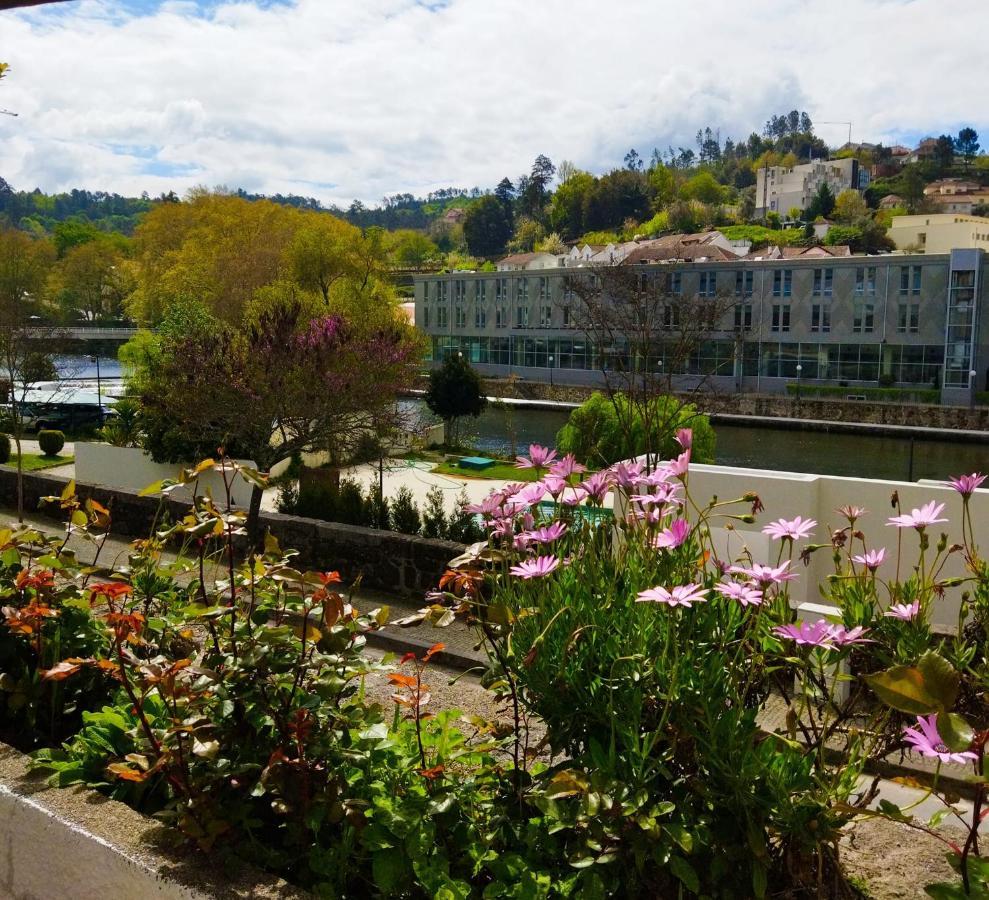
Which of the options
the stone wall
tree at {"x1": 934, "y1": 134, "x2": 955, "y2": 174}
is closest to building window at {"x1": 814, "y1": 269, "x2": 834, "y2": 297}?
the stone wall

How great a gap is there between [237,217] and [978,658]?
156 ft

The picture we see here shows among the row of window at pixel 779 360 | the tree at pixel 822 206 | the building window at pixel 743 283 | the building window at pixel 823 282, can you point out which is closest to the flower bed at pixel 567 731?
the row of window at pixel 779 360

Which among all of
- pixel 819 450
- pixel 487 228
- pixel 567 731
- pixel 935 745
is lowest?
pixel 819 450

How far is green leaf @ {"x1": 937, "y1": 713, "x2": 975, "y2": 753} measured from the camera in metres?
1.52

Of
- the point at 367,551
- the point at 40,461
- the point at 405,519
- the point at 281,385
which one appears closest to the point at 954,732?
the point at 367,551

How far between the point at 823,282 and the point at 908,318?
4.03 metres

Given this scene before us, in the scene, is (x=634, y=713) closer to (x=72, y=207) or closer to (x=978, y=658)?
(x=978, y=658)

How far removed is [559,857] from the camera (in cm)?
208

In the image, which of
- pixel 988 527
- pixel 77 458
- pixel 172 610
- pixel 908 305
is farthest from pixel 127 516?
pixel 908 305

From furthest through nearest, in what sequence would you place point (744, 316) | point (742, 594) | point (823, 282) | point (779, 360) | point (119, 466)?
point (744, 316)
point (779, 360)
point (823, 282)
point (119, 466)
point (742, 594)

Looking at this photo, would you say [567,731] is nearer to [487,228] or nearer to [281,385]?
[281,385]

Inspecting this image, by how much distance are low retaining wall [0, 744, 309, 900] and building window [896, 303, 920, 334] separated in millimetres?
43124

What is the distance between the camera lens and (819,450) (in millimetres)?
34594

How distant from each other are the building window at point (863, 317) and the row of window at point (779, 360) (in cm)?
71
